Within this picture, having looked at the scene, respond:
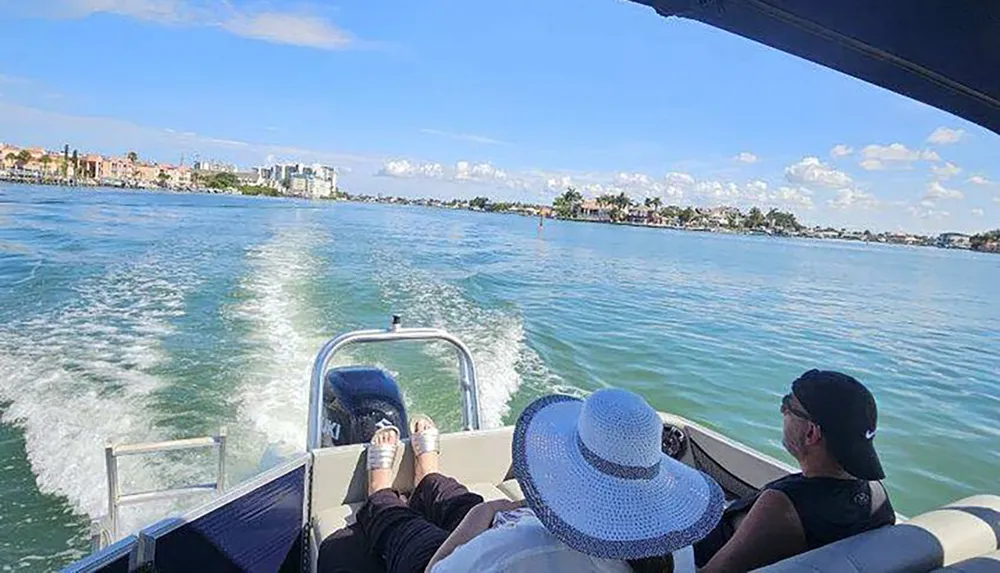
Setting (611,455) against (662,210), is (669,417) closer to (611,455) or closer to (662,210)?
(611,455)

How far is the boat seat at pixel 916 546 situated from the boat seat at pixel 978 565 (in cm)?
5

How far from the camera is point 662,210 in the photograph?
98.9 meters

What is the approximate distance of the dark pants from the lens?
2.02m

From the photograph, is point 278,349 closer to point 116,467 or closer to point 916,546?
point 116,467

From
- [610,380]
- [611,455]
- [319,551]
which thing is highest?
[611,455]

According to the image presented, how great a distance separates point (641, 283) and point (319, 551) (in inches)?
635

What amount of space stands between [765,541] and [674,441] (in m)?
1.35

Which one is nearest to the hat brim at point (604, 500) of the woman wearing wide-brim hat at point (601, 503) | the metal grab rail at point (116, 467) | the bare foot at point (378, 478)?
the woman wearing wide-brim hat at point (601, 503)

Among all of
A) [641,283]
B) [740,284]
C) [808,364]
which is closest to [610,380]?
[808,364]

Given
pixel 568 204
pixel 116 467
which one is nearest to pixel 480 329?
pixel 116 467

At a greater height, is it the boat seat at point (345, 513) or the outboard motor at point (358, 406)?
the outboard motor at point (358, 406)

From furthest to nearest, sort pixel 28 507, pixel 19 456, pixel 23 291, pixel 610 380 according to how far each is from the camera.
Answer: pixel 23 291 → pixel 610 380 → pixel 19 456 → pixel 28 507

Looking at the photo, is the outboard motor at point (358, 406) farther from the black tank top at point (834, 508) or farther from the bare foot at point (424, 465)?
the black tank top at point (834, 508)

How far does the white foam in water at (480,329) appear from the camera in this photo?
21.8 feet
